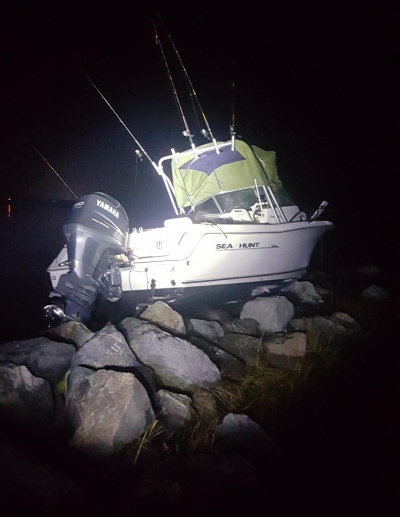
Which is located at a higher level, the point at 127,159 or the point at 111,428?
the point at 127,159

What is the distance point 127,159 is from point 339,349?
23521mm

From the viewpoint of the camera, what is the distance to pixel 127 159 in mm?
25281

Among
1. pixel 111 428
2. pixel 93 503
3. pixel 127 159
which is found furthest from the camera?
pixel 127 159

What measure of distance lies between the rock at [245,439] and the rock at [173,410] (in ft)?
1.14

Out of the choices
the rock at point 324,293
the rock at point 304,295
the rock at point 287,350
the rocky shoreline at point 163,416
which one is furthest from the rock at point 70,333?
the rock at point 324,293

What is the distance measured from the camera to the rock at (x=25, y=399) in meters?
2.94

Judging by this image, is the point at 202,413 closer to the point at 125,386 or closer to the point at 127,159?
the point at 125,386

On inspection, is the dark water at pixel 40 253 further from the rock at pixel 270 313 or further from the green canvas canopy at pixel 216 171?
the green canvas canopy at pixel 216 171

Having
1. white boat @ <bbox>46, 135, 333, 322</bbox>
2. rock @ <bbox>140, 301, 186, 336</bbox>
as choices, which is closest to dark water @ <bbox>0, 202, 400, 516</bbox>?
rock @ <bbox>140, 301, 186, 336</bbox>

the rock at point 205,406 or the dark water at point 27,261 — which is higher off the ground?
the dark water at point 27,261

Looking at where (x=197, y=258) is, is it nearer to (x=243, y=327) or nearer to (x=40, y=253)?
(x=243, y=327)

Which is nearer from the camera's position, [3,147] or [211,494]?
[211,494]

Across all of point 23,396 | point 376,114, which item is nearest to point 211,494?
point 23,396

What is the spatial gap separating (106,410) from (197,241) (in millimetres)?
3110
